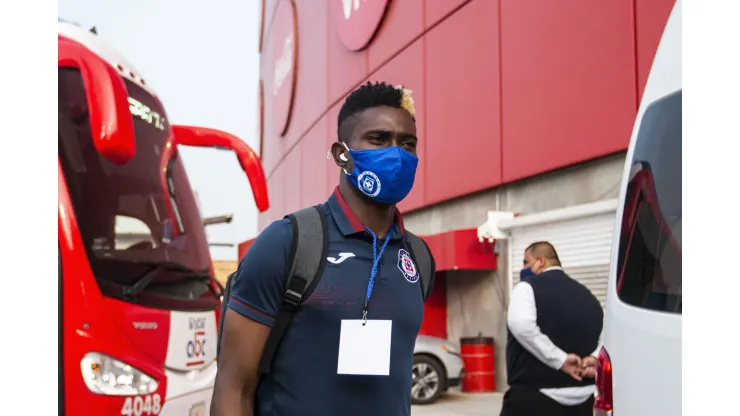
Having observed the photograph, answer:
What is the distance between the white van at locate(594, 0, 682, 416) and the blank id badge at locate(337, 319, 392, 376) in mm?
838

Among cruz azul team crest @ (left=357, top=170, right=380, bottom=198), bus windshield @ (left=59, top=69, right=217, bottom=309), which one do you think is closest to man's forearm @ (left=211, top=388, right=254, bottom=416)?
cruz azul team crest @ (left=357, top=170, right=380, bottom=198)

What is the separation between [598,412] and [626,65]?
7.86 metres

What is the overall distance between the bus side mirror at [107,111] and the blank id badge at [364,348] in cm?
195

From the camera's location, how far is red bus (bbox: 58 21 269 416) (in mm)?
4137

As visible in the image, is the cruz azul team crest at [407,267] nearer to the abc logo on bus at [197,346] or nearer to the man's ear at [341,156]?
the man's ear at [341,156]

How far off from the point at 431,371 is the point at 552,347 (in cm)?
654

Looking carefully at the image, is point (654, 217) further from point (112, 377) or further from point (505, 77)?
point (505, 77)

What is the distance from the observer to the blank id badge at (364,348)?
2141 millimetres

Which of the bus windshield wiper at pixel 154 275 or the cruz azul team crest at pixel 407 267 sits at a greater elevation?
the cruz azul team crest at pixel 407 267

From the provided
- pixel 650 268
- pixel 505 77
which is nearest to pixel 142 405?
pixel 650 268

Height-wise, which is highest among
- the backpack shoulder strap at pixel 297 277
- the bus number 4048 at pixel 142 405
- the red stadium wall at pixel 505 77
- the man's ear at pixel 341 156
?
the red stadium wall at pixel 505 77

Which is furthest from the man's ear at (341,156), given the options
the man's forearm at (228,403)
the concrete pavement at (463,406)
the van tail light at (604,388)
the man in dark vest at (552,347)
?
the concrete pavement at (463,406)

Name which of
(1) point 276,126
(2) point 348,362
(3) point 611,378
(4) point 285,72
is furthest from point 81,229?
(1) point 276,126

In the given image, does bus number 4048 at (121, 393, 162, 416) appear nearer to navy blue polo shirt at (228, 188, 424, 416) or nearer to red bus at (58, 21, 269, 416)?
red bus at (58, 21, 269, 416)
